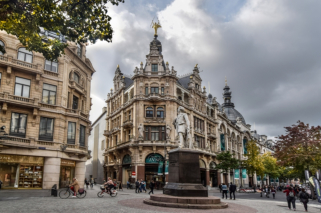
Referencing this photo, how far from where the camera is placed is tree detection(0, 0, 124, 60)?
8.23 metres

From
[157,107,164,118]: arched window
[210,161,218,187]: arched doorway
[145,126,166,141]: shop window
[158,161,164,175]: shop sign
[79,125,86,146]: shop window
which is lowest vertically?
[210,161,218,187]: arched doorway

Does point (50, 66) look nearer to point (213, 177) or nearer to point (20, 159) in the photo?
point (20, 159)

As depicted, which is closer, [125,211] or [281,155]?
[125,211]

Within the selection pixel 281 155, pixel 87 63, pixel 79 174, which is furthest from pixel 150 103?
pixel 281 155

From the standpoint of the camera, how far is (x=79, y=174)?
1115 inches

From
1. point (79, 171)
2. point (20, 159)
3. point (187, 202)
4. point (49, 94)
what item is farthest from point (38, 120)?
point (187, 202)

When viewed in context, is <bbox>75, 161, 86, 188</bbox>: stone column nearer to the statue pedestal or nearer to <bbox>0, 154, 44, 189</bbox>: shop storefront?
<bbox>0, 154, 44, 189</bbox>: shop storefront

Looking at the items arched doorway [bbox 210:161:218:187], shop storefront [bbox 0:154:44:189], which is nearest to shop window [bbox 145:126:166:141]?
arched doorway [bbox 210:161:218:187]

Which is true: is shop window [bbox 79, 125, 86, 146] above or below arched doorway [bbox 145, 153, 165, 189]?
above

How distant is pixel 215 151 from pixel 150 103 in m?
20.8

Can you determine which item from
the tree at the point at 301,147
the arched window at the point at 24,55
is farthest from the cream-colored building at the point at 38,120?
the tree at the point at 301,147

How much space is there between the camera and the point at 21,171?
75.2 ft

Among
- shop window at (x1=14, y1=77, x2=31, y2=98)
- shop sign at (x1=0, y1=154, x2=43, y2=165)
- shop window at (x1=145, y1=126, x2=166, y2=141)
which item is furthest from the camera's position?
shop window at (x1=145, y1=126, x2=166, y2=141)

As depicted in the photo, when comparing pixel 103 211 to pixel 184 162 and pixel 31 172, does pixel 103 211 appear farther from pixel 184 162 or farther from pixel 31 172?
pixel 31 172
